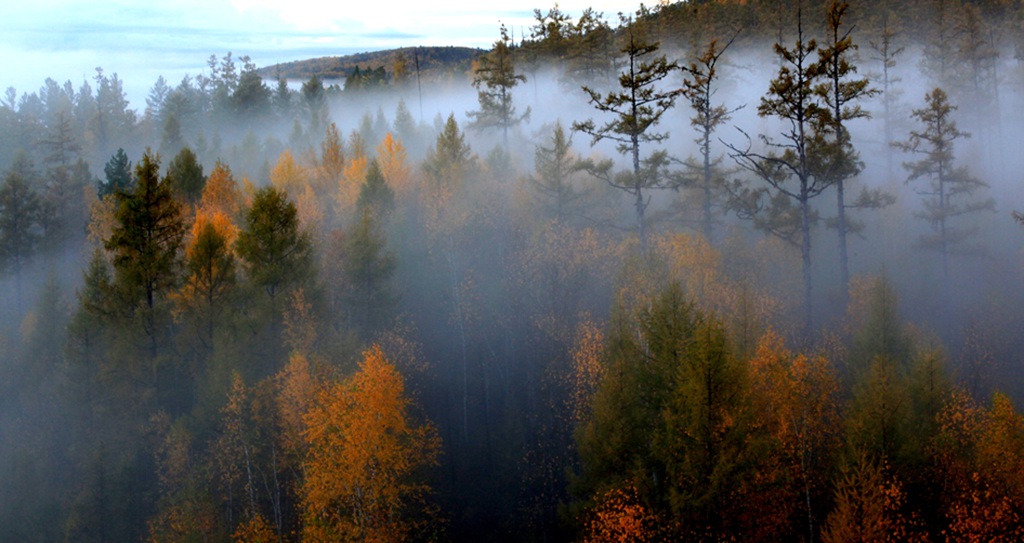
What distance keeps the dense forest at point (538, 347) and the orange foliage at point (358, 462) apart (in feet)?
0.47

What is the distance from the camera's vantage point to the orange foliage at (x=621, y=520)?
1886 cm

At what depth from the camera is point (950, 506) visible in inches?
774

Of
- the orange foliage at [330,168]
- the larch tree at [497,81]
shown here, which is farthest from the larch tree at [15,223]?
the larch tree at [497,81]

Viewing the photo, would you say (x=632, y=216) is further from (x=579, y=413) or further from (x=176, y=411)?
(x=176, y=411)

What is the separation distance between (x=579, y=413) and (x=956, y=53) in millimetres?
50397

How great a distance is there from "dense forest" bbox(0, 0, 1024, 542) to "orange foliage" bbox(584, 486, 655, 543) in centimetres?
16

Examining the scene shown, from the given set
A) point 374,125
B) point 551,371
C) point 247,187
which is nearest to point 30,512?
point 247,187

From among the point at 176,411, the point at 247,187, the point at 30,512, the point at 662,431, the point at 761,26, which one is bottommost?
the point at 30,512

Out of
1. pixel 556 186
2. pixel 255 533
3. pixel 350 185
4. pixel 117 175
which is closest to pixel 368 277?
pixel 556 186

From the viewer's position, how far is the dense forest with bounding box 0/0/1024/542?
1994 cm

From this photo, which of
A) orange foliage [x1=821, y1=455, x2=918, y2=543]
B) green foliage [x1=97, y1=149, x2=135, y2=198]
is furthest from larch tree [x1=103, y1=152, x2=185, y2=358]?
orange foliage [x1=821, y1=455, x2=918, y2=543]

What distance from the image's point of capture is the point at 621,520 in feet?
61.7

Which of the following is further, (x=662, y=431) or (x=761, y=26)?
(x=761, y=26)

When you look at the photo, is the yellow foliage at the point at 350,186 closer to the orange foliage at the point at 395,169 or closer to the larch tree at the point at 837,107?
the orange foliage at the point at 395,169
